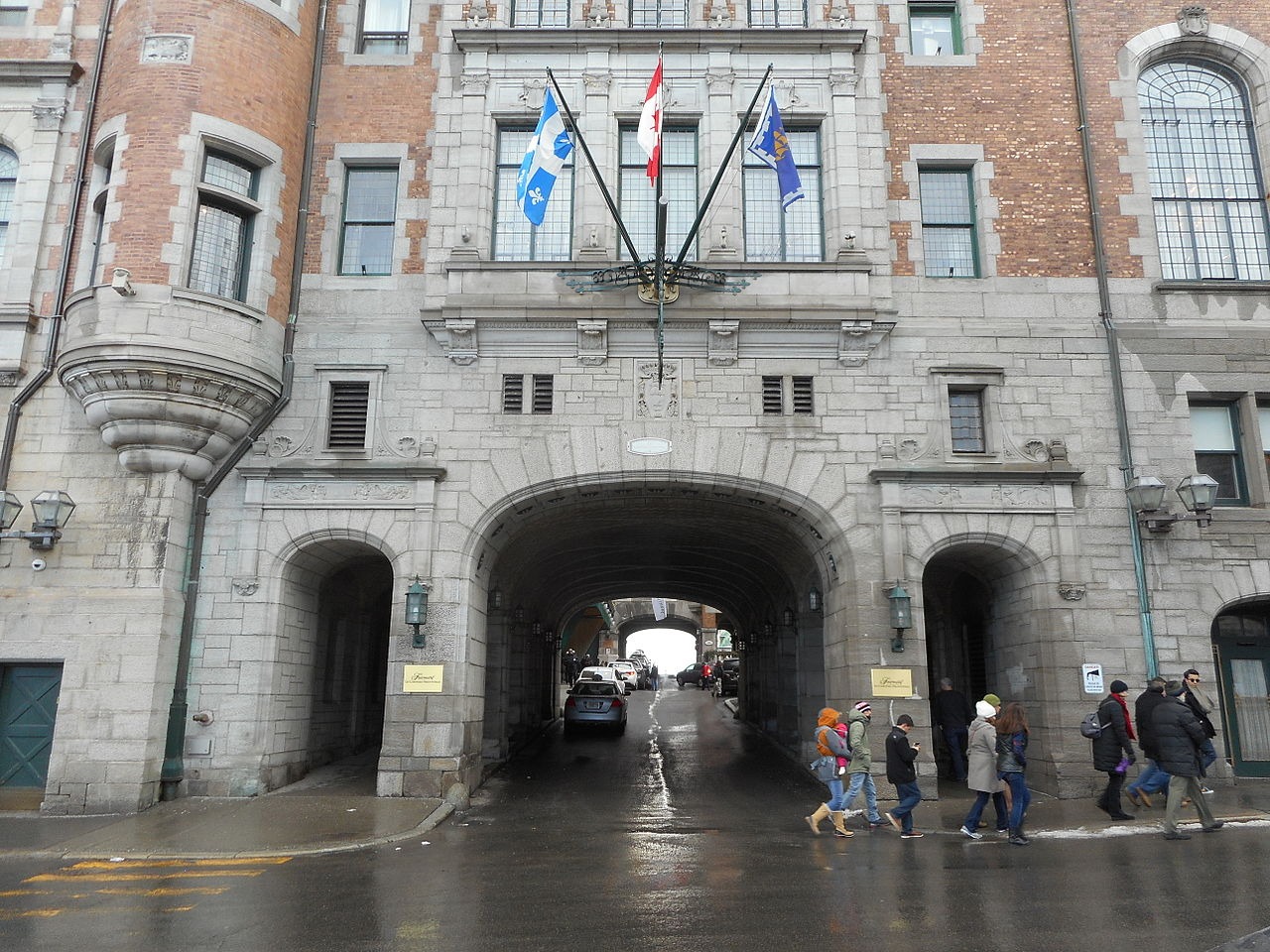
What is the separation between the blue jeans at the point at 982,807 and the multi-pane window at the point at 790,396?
695 cm

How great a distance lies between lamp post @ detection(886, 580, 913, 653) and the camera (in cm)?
1491

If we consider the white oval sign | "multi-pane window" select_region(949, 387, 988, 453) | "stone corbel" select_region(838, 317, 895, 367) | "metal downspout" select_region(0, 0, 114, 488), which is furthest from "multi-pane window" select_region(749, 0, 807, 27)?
"metal downspout" select_region(0, 0, 114, 488)

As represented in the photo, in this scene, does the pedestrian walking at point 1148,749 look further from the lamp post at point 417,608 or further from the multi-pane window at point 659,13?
the multi-pane window at point 659,13

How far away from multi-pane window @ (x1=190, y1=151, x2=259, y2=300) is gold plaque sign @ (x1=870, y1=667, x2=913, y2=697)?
40.6 feet

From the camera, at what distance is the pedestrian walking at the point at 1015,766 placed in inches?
441

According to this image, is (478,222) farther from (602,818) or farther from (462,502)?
(602,818)

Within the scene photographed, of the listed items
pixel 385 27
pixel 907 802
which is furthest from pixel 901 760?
pixel 385 27

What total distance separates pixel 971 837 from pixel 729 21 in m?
14.7

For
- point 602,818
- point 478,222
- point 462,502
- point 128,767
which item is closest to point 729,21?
point 478,222

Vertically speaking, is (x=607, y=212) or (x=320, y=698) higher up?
(x=607, y=212)

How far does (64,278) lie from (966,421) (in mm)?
15845

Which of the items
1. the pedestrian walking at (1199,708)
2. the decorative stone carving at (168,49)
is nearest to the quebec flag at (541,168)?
the decorative stone carving at (168,49)

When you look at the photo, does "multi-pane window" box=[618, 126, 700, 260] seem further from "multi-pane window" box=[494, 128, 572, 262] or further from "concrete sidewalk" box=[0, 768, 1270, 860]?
"concrete sidewalk" box=[0, 768, 1270, 860]

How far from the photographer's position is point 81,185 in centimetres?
1648
